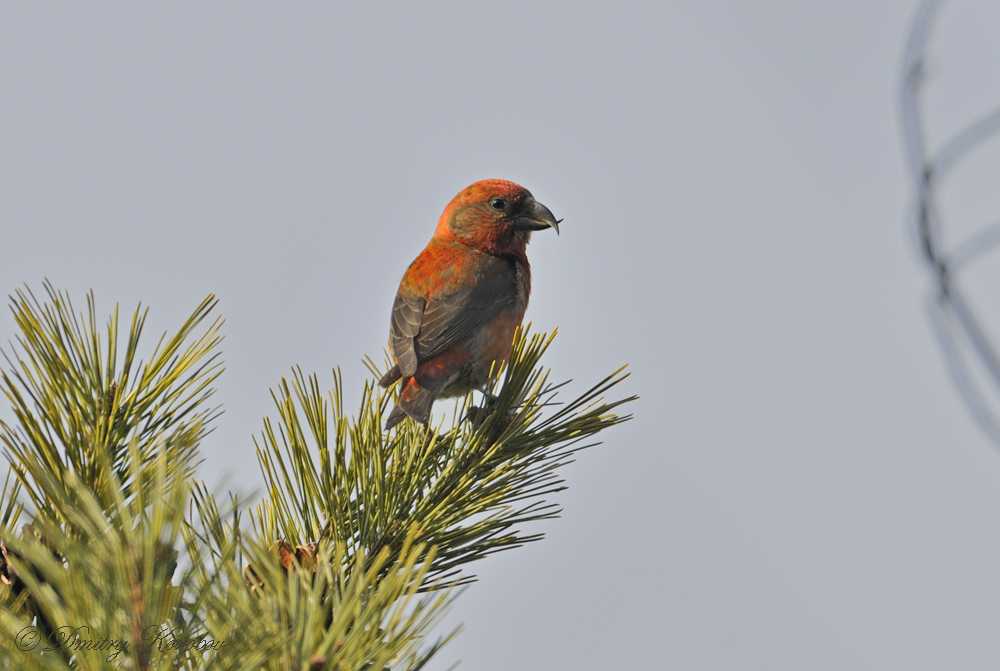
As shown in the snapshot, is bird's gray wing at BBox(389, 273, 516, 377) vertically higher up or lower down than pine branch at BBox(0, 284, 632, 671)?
higher up

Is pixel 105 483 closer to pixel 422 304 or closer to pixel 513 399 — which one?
pixel 513 399

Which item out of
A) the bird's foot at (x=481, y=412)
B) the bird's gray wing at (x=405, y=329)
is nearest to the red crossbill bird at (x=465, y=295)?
the bird's gray wing at (x=405, y=329)

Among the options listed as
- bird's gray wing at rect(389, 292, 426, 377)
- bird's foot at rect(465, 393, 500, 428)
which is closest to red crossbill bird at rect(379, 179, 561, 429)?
bird's gray wing at rect(389, 292, 426, 377)

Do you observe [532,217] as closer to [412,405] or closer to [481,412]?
[412,405]

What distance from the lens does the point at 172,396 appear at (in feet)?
7.32

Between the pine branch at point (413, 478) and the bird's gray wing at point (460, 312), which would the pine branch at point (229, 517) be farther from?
the bird's gray wing at point (460, 312)

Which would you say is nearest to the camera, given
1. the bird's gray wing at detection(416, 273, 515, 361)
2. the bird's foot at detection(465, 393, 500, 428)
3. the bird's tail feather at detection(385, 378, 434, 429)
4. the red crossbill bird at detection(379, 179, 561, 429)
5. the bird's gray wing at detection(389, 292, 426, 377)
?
the bird's foot at detection(465, 393, 500, 428)

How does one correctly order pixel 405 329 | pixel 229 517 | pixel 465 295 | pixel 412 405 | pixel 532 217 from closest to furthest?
1. pixel 229 517
2. pixel 412 405
3. pixel 405 329
4. pixel 465 295
5. pixel 532 217

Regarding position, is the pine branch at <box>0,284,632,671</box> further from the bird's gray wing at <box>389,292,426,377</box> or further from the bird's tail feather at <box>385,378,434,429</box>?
the bird's gray wing at <box>389,292,426,377</box>

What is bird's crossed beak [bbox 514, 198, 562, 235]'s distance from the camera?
5414 mm

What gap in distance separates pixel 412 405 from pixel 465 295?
1.53m

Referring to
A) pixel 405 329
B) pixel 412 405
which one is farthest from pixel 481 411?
pixel 405 329

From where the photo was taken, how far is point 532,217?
5.46 m

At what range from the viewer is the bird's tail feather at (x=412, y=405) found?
9.77 ft
